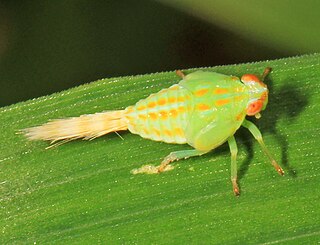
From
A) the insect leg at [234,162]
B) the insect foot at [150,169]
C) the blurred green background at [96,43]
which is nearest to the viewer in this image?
the insect leg at [234,162]

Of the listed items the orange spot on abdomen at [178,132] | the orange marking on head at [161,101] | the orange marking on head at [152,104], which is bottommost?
the orange spot on abdomen at [178,132]

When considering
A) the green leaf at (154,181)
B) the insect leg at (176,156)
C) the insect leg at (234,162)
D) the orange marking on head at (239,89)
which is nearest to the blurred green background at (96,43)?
the green leaf at (154,181)

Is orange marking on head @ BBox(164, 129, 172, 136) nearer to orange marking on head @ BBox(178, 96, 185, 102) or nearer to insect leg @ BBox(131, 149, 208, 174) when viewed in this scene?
insect leg @ BBox(131, 149, 208, 174)

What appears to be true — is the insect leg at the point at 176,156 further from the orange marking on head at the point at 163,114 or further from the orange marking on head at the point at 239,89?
the orange marking on head at the point at 239,89

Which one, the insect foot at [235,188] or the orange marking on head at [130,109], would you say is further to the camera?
the orange marking on head at [130,109]

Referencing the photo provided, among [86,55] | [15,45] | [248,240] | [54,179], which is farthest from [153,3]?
[248,240]

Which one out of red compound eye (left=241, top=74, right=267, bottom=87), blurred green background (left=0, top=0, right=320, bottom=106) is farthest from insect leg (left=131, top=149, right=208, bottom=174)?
blurred green background (left=0, top=0, right=320, bottom=106)

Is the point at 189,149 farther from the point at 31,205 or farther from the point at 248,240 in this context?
the point at 31,205

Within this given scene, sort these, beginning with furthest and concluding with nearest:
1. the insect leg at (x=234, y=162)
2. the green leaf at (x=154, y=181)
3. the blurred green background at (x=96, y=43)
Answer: the blurred green background at (x=96, y=43)
the insect leg at (x=234, y=162)
the green leaf at (x=154, y=181)
